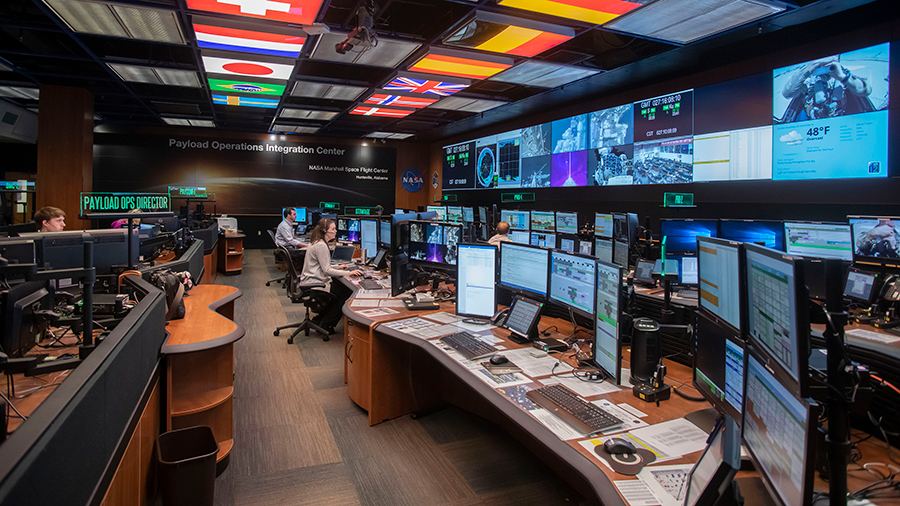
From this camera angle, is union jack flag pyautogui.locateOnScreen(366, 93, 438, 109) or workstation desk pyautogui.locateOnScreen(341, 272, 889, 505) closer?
workstation desk pyautogui.locateOnScreen(341, 272, 889, 505)

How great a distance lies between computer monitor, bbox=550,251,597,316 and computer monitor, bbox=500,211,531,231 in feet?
18.1

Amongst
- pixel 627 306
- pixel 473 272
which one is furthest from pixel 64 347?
pixel 627 306

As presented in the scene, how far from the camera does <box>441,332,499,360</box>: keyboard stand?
99.3 inches

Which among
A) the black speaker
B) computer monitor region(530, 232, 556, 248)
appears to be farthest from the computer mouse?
computer monitor region(530, 232, 556, 248)

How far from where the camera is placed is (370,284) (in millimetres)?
4457

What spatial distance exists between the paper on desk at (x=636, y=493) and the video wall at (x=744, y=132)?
180 inches

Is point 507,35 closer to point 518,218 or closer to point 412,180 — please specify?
point 518,218

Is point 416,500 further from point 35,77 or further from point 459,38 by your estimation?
point 35,77

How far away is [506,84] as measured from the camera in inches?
280

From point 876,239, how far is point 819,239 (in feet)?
1.35

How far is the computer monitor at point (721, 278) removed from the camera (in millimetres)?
1520

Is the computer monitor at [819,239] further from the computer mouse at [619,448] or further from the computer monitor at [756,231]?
the computer mouse at [619,448]

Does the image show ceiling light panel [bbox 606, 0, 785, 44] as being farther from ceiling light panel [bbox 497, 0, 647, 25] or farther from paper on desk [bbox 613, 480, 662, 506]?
paper on desk [bbox 613, 480, 662, 506]

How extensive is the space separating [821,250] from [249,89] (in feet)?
24.9
